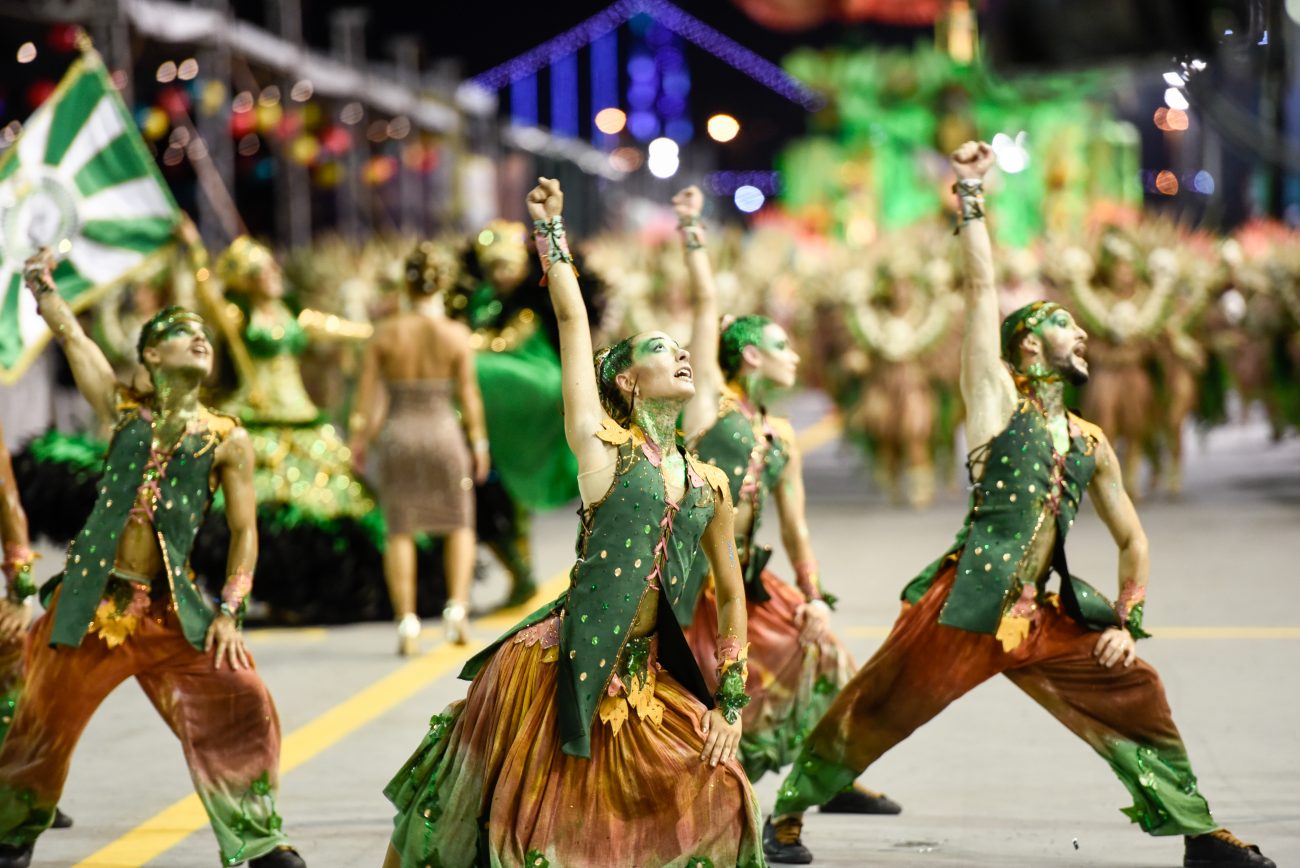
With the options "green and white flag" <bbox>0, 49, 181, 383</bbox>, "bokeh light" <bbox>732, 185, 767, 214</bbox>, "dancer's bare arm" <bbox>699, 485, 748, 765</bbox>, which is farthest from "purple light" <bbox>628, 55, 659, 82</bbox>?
"dancer's bare arm" <bbox>699, 485, 748, 765</bbox>

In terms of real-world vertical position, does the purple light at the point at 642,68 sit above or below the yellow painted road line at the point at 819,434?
above

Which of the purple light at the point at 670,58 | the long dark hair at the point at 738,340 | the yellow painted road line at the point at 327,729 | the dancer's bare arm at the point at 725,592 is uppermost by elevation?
the purple light at the point at 670,58

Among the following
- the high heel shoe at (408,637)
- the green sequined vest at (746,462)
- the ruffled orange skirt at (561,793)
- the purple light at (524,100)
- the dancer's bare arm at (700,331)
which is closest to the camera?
the ruffled orange skirt at (561,793)

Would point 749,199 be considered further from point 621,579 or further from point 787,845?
point 621,579

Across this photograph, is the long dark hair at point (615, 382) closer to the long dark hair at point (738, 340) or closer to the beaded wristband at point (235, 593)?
the beaded wristband at point (235, 593)

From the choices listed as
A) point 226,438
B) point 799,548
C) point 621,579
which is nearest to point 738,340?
point 799,548

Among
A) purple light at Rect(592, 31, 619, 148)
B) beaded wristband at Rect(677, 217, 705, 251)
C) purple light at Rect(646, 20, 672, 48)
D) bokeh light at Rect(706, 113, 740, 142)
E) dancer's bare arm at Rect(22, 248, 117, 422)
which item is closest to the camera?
dancer's bare arm at Rect(22, 248, 117, 422)

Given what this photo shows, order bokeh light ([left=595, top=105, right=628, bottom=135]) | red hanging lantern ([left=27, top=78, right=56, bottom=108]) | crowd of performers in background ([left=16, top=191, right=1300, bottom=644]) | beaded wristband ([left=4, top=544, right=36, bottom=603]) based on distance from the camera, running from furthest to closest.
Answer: bokeh light ([left=595, top=105, right=628, bottom=135]), red hanging lantern ([left=27, top=78, right=56, bottom=108]), crowd of performers in background ([left=16, top=191, right=1300, bottom=644]), beaded wristband ([left=4, top=544, right=36, bottom=603])

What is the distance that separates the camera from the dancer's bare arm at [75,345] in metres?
5.84

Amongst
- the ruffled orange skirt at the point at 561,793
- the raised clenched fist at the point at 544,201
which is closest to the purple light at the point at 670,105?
the raised clenched fist at the point at 544,201

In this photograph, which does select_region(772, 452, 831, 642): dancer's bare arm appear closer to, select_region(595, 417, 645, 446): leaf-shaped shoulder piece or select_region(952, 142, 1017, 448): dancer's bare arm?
select_region(952, 142, 1017, 448): dancer's bare arm

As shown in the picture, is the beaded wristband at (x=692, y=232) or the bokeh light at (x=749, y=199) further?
the bokeh light at (x=749, y=199)

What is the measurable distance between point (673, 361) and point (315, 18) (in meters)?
27.5

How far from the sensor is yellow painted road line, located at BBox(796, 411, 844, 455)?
2417cm
